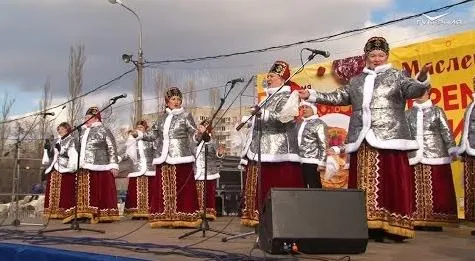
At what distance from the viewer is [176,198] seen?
734cm

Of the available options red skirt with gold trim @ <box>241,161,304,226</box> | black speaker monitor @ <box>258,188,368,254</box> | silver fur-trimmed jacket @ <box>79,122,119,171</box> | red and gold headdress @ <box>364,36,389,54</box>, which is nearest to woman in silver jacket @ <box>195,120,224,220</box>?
silver fur-trimmed jacket @ <box>79,122,119,171</box>

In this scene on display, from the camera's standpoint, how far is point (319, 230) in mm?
3902

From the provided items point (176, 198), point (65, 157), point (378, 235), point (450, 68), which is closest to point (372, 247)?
point (378, 235)

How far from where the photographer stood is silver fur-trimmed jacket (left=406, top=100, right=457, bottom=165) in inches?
270

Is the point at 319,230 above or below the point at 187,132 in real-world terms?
below

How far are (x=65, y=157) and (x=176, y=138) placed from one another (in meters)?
2.37

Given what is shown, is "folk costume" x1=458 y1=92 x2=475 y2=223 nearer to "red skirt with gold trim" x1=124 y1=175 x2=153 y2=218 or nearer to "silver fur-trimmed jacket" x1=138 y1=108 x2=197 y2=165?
"silver fur-trimmed jacket" x1=138 y1=108 x2=197 y2=165

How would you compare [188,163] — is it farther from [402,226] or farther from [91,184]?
[402,226]

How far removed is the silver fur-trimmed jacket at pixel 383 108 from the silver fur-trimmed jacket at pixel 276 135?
835 millimetres

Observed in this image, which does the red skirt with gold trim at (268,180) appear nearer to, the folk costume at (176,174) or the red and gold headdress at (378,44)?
the folk costume at (176,174)

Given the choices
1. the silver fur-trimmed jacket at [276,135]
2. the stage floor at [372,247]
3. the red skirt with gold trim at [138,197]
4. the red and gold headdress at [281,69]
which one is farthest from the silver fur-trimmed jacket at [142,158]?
the red and gold headdress at [281,69]

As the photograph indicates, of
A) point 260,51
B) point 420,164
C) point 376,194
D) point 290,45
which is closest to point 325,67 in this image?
point 290,45

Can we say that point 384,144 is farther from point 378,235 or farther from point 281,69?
point 281,69

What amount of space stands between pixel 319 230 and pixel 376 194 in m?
1.30
